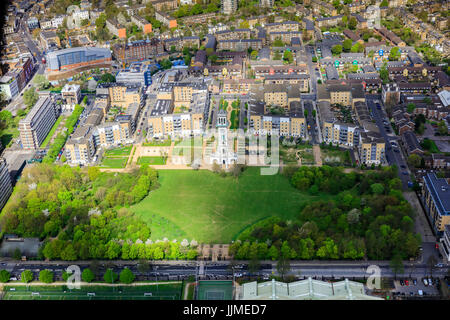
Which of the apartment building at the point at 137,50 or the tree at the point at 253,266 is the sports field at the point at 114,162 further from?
the apartment building at the point at 137,50

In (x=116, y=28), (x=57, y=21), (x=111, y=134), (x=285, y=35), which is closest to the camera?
(x=111, y=134)

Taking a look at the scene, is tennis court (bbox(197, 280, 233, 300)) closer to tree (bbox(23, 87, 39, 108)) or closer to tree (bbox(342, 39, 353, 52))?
tree (bbox(23, 87, 39, 108))

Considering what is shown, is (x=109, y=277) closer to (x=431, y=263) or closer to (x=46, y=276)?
(x=46, y=276)

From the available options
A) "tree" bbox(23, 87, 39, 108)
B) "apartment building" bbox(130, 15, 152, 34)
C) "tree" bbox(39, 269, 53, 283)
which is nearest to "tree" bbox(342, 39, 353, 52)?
"apartment building" bbox(130, 15, 152, 34)

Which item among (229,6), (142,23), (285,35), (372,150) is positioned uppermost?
(229,6)

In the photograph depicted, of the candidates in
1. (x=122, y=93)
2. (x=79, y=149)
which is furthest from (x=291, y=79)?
(x=79, y=149)

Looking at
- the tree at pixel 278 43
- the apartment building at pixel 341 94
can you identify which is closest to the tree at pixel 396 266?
the apartment building at pixel 341 94
